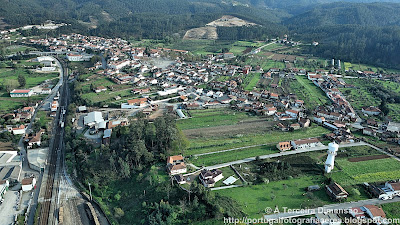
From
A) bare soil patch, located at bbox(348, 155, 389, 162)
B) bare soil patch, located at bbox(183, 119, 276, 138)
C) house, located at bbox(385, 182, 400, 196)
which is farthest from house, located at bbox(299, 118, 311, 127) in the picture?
house, located at bbox(385, 182, 400, 196)

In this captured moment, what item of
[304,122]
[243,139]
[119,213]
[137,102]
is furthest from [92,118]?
[304,122]

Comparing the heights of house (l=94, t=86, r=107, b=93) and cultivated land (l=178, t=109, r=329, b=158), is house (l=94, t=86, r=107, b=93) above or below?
above

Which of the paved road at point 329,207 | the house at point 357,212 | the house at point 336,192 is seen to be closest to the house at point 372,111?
the paved road at point 329,207

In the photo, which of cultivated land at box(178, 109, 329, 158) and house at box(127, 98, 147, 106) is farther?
house at box(127, 98, 147, 106)

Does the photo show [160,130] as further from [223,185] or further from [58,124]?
[58,124]

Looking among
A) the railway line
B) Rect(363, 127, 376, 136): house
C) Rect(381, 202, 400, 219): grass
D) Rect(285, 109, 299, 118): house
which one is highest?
Rect(285, 109, 299, 118): house

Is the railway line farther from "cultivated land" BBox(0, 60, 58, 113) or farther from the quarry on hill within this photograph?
the quarry on hill

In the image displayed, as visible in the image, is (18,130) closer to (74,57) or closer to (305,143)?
(305,143)
